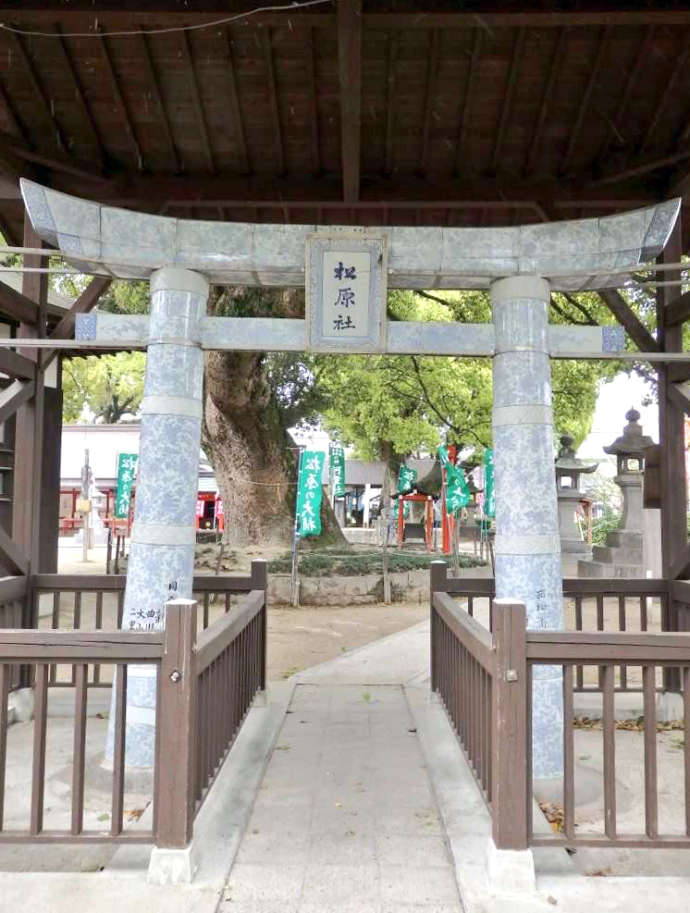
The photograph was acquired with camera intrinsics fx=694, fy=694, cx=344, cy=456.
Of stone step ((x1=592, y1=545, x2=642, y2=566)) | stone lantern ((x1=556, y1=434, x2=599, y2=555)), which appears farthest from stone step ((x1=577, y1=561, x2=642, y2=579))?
stone lantern ((x1=556, y1=434, x2=599, y2=555))

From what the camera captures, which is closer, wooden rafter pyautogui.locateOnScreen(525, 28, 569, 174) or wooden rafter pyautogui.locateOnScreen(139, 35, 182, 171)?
wooden rafter pyautogui.locateOnScreen(525, 28, 569, 174)

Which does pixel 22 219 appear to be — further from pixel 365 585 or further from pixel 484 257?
pixel 365 585

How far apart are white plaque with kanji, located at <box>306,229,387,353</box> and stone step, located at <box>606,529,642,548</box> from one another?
41.0ft

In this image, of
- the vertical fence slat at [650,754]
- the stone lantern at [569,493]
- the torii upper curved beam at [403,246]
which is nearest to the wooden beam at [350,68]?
the torii upper curved beam at [403,246]

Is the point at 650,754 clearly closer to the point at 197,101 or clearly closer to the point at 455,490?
the point at 197,101

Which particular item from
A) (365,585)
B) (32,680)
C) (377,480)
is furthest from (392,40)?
(377,480)

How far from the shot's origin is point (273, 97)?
4.98 meters

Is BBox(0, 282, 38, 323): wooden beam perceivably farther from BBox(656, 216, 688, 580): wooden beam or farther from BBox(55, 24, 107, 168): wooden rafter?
Answer: BBox(656, 216, 688, 580): wooden beam

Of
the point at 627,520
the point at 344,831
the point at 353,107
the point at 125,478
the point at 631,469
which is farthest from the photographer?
the point at 631,469

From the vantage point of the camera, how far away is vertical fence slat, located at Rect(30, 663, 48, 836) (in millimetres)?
2986

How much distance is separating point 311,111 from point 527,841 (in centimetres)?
483

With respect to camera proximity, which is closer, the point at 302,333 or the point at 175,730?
the point at 175,730

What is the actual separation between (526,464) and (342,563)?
9.34 m

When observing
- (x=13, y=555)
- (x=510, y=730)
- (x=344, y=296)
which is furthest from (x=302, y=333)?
(x=13, y=555)
